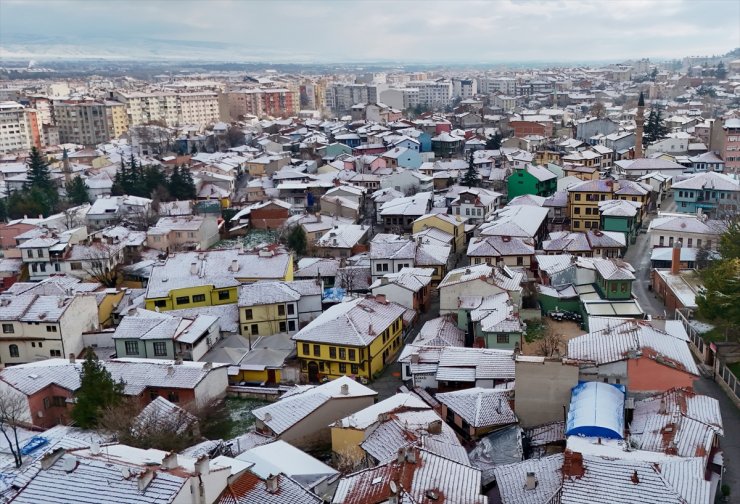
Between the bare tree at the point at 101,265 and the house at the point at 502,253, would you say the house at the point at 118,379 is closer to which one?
the bare tree at the point at 101,265

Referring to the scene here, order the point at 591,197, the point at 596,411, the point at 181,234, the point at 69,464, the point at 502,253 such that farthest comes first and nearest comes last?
the point at 181,234, the point at 591,197, the point at 502,253, the point at 596,411, the point at 69,464

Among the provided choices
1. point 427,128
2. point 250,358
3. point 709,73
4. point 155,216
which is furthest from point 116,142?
point 709,73

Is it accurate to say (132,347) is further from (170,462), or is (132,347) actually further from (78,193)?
(78,193)

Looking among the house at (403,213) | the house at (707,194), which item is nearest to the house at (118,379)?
the house at (403,213)

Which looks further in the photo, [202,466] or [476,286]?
[476,286]

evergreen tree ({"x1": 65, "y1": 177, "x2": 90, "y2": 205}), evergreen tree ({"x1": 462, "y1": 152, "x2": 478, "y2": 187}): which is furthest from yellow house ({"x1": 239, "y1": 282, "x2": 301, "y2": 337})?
evergreen tree ({"x1": 65, "y1": 177, "x2": 90, "y2": 205})

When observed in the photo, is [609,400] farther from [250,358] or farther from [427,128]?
[427,128]

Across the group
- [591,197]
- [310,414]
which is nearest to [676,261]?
[591,197]
